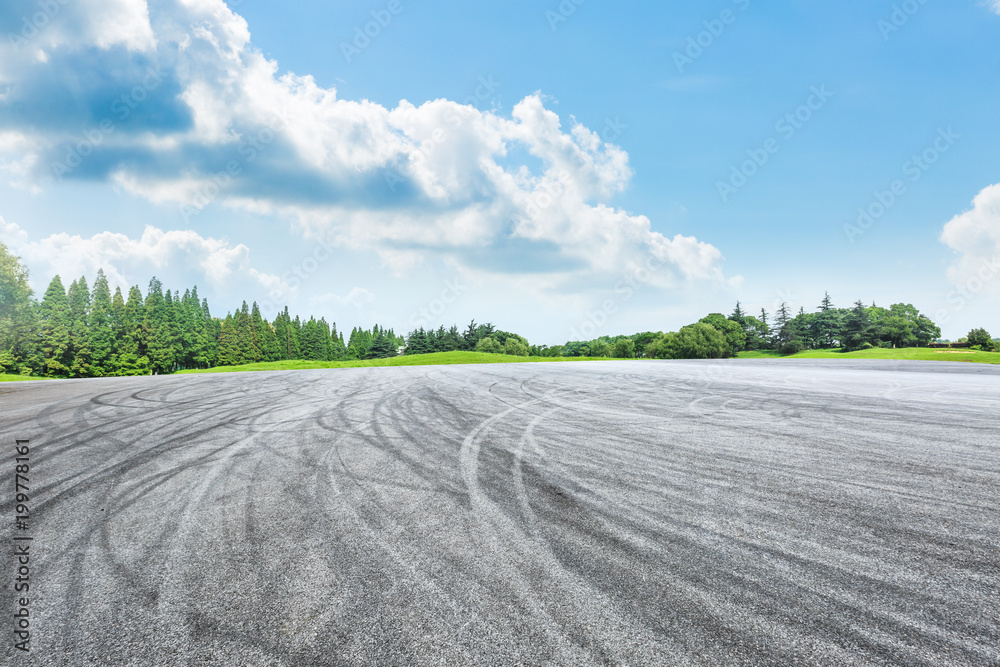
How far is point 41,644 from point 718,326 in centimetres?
9369

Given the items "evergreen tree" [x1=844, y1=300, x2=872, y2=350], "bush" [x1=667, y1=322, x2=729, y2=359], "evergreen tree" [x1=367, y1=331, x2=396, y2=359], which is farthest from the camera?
"evergreen tree" [x1=367, y1=331, x2=396, y2=359]

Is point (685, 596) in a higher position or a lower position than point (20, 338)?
lower

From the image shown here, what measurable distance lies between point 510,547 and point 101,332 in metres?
58.0

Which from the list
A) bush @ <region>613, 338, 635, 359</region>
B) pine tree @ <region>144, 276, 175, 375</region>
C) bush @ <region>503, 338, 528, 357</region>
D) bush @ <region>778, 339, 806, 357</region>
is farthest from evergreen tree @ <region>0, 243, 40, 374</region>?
bush @ <region>778, 339, 806, 357</region>

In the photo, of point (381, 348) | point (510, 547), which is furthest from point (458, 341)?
point (510, 547)

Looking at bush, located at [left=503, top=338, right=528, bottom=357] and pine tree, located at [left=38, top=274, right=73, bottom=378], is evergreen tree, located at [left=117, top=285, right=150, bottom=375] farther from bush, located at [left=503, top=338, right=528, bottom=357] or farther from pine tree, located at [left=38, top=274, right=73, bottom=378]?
bush, located at [left=503, top=338, right=528, bottom=357]

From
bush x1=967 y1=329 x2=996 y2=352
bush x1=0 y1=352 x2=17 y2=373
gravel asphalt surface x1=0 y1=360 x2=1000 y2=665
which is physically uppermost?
bush x1=967 y1=329 x2=996 y2=352

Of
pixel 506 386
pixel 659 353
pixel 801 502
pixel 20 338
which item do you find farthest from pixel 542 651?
pixel 659 353

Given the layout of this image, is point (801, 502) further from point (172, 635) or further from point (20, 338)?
point (20, 338)

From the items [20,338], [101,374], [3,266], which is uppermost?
[3,266]

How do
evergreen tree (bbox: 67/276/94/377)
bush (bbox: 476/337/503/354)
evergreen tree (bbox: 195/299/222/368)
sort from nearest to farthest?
1. evergreen tree (bbox: 67/276/94/377)
2. evergreen tree (bbox: 195/299/222/368)
3. bush (bbox: 476/337/503/354)

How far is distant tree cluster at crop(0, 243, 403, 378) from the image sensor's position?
36.7 metres

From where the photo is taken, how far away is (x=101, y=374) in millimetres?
40688

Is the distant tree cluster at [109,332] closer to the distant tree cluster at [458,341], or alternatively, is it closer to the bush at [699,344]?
the distant tree cluster at [458,341]
